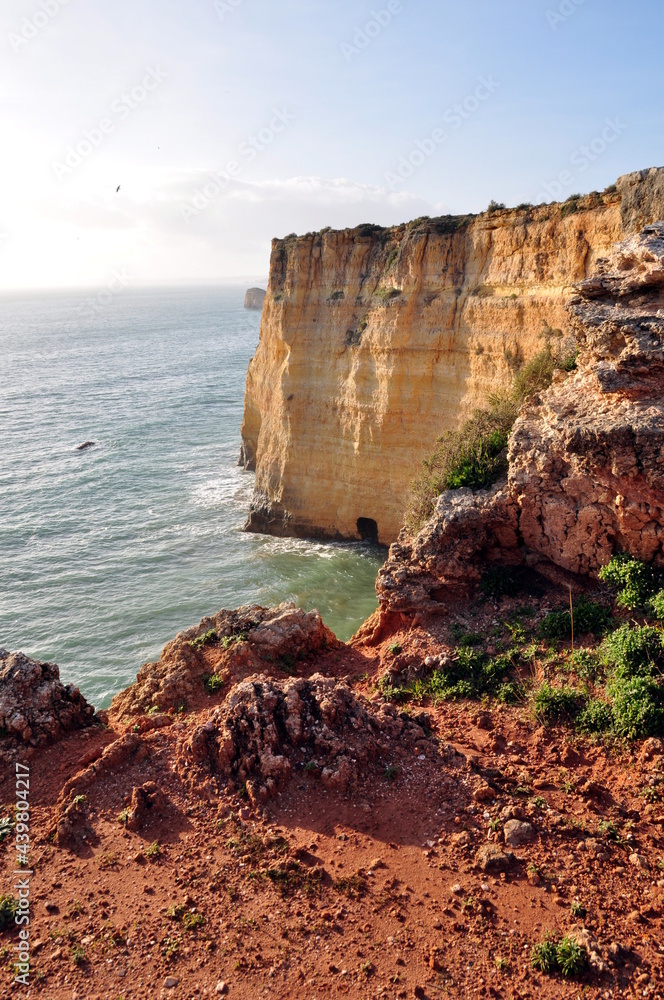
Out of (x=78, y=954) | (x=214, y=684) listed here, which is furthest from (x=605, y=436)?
(x=78, y=954)

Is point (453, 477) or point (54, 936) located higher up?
point (453, 477)

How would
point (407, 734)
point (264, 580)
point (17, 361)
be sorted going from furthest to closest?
point (17, 361) < point (264, 580) < point (407, 734)

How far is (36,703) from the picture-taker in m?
10.5

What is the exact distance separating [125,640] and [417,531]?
10.5 metres

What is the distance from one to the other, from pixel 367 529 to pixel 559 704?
48.6ft

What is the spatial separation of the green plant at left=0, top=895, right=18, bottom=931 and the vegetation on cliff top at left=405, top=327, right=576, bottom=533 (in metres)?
9.61

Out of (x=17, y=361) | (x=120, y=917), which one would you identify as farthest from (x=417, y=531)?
(x=17, y=361)

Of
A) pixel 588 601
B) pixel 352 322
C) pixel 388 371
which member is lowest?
pixel 588 601

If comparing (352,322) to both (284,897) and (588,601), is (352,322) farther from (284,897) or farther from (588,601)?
(284,897)

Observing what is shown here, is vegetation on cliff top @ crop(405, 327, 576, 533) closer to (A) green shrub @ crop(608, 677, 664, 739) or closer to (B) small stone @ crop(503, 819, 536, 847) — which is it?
(A) green shrub @ crop(608, 677, 664, 739)

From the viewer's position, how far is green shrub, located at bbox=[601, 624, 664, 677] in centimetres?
951

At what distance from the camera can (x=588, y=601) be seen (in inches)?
434

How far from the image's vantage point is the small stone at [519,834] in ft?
25.4

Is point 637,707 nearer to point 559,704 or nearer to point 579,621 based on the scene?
point 559,704
